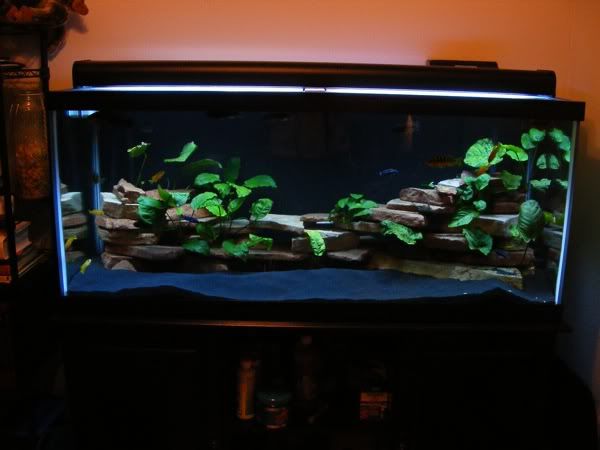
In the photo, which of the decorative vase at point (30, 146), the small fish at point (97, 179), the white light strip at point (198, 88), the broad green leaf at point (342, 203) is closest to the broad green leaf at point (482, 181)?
the broad green leaf at point (342, 203)

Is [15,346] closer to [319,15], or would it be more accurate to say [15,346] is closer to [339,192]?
[339,192]

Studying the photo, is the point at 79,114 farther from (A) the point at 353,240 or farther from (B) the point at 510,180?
(B) the point at 510,180

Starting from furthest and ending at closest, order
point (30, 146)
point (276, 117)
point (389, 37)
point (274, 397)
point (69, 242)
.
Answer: point (389, 37) < point (30, 146) < point (274, 397) < point (69, 242) < point (276, 117)

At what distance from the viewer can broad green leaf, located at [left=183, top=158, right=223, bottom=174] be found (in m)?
1.78

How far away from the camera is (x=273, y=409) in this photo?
188 cm

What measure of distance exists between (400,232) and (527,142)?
417 mm

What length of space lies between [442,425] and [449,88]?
976 mm

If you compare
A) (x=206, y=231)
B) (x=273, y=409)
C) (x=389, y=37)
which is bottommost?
(x=273, y=409)

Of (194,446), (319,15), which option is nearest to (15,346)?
(194,446)

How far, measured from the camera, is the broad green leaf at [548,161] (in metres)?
1.72

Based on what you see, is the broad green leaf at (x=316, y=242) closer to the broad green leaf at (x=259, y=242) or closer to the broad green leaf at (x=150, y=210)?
the broad green leaf at (x=259, y=242)

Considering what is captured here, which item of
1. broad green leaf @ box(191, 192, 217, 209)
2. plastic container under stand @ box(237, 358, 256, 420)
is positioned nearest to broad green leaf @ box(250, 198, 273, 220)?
broad green leaf @ box(191, 192, 217, 209)

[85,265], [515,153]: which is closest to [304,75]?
[515,153]

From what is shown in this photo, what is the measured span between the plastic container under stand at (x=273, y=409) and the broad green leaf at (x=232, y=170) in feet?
2.13
